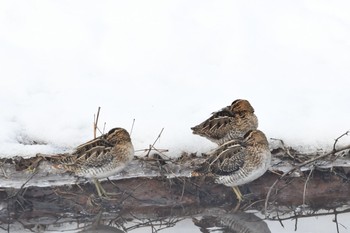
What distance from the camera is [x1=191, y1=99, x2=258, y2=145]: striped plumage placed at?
891cm

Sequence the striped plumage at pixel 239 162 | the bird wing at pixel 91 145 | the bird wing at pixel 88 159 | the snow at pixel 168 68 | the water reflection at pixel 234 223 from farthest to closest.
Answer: the snow at pixel 168 68
the bird wing at pixel 91 145
the bird wing at pixel 88 159
the striped plumage at pixel 239 162
the water reflection at pixel 234 223

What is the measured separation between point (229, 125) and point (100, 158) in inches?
50.5

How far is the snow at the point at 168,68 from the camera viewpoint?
948 centimetres

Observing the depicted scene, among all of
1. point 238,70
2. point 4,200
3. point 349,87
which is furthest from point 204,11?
point 4,200

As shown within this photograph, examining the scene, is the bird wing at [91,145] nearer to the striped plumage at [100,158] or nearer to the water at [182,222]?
the striped plumage at [100,158]

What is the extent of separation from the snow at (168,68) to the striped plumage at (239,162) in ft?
2.50

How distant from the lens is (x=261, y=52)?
1105 cm

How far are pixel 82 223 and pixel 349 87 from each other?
3505mm

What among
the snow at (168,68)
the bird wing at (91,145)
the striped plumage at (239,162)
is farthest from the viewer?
the snow at (168,68)

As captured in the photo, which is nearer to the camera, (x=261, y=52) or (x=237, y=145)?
(x=237, y=145)

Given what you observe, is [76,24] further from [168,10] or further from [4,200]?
[4,200]

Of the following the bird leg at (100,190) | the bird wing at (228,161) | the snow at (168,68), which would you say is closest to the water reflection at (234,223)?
the bird wing at (228,161)

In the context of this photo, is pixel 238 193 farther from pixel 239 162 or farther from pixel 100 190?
pixel 100 190

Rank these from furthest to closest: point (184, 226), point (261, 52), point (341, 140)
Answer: point (261, 52)
point (341, 140)
point (184, 226)
